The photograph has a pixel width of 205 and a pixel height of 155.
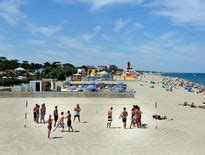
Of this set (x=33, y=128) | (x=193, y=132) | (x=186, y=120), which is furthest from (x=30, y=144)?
(x=186, y=120)

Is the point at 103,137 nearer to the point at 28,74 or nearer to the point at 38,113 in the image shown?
the point at 38,113

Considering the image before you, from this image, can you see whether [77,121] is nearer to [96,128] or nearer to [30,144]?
[96,128]

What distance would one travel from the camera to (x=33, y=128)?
18172 mm

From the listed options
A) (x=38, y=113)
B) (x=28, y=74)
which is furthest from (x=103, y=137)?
(x=28, y=74)

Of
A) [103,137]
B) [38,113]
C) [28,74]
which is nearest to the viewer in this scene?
[103,137]

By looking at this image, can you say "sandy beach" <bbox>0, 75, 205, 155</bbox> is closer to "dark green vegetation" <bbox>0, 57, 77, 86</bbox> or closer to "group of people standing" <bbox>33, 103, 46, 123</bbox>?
"group of people standing" <bbox>33, 103, 46, 123</bbox>

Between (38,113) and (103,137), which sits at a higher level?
(38,113)

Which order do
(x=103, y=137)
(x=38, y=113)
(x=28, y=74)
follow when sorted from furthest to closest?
(x=28, y=74), (x=38, y=113), (x=103, y=137)

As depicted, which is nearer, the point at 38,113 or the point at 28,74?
the point at 38,113

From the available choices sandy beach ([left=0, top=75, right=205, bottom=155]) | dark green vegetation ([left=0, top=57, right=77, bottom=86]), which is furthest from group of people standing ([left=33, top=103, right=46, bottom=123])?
dark green vegetation ([left=0, top=57, right=77, bottom=86])

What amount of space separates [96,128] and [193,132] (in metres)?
4.80

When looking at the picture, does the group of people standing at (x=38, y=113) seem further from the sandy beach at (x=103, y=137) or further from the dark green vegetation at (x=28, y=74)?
the dark green vegetation at (x=28, y=74)

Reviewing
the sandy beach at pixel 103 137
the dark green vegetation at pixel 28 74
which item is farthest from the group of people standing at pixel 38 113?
the dark green vegetation at pixel 28 74

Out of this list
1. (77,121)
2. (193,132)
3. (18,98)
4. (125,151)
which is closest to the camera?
(125,151)
